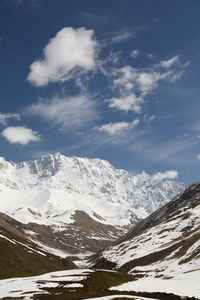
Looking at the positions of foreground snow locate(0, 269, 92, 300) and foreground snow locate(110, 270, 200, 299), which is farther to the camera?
foreground snow locate(0, 269, 92, 300)

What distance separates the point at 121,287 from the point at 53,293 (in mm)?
14468

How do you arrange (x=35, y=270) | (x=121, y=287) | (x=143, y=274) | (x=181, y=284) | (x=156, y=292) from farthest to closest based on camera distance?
(x=143, y=274)
(x=35, y=270)
(x=121, y=287)
(x=181, y=284)
(x=156, y=292)

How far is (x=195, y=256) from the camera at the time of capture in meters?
153

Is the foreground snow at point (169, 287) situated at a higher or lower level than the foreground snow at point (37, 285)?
lower

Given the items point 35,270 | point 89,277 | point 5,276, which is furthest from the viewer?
point 35,270

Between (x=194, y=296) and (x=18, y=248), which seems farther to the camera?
(x=18, y=248)

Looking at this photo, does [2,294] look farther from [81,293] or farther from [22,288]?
[81,293]

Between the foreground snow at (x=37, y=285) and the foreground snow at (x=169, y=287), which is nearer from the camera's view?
the foreground snow at (x=169, y=287)

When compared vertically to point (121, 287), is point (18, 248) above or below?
above

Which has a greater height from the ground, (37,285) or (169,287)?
(37,285)

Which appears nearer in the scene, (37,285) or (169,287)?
(169,287)

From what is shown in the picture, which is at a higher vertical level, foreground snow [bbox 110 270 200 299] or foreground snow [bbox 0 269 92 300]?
foreground snow [bbox 0 269 92 300]

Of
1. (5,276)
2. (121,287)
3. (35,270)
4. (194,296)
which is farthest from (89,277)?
(35,270)

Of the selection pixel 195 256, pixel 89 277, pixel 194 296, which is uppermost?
pixel 195 256
